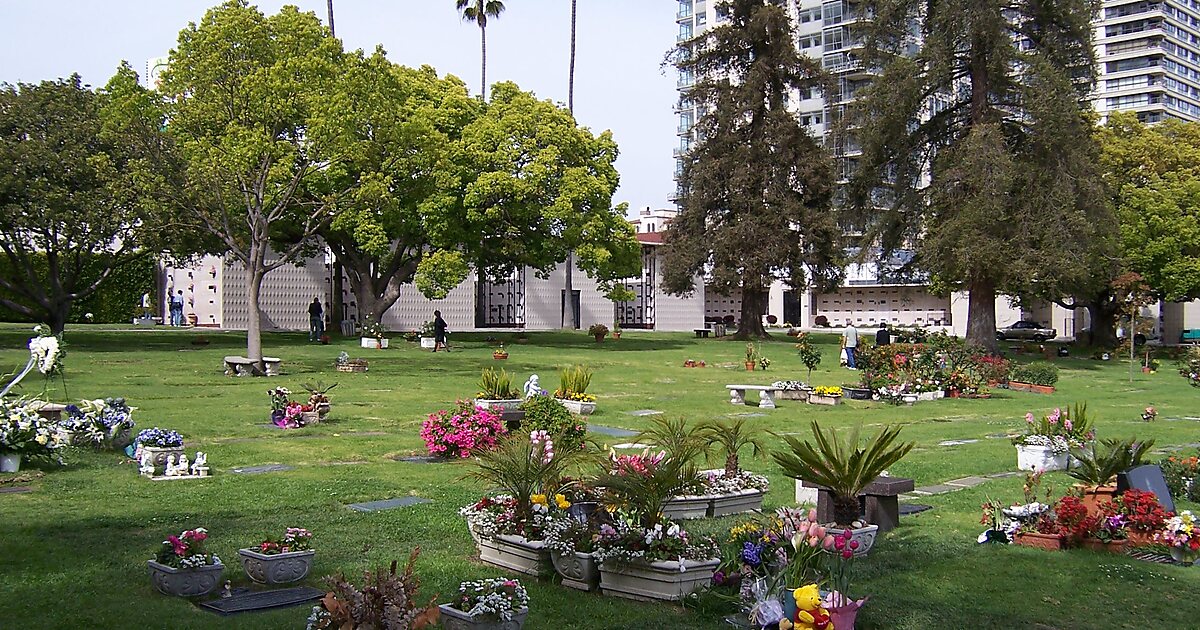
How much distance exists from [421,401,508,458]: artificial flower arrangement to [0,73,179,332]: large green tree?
58.1ft

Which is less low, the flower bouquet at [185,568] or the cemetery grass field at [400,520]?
the flower bouquet at [185,568]

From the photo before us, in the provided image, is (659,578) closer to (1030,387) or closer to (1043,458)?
(1043,458)

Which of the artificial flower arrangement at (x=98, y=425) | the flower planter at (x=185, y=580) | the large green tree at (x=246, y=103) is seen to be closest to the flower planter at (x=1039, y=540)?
the flower planter at (x=185, y=580)

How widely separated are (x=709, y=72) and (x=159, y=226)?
29595mm

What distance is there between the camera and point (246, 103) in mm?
26266

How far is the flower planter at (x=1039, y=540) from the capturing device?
319 inches

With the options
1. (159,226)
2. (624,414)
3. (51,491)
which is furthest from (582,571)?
(159,226)

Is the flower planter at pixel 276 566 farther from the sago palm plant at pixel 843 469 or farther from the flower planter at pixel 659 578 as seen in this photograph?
the sago palm plant at pixel 843 469

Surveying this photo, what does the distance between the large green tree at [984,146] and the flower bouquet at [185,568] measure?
30.4 meters

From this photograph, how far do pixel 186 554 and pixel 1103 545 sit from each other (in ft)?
21.6

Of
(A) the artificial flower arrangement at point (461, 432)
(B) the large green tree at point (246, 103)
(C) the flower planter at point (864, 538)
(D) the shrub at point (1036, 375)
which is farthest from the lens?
(D) the shrub at point (1036, 375)

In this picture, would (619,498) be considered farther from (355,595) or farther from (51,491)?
(51,491)

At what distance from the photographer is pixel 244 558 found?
267 inches

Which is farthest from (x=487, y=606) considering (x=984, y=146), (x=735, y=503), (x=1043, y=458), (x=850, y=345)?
(x=984, y=146)
